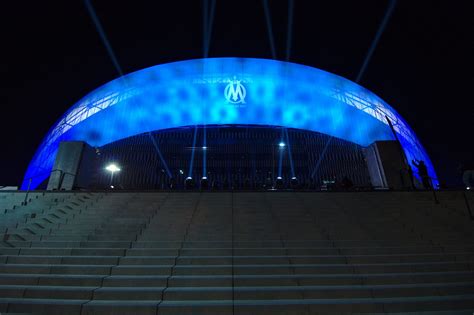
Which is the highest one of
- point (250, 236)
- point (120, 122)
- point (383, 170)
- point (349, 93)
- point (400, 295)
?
point (349, 93)

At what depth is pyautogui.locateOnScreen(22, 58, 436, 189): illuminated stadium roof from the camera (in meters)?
24.8

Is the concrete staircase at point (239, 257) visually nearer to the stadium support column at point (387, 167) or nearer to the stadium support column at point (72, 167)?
the stadium support column at point (72, 167)

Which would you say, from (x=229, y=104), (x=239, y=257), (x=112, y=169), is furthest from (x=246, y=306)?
(x=229, y=104)

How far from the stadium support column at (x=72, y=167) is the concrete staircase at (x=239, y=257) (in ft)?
16.8

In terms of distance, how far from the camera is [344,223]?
723cm

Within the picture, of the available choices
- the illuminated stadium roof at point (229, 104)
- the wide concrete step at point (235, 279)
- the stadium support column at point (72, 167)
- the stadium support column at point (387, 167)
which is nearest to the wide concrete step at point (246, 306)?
the wide concrete step at point (235, 279)

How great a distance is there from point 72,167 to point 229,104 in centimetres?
1578

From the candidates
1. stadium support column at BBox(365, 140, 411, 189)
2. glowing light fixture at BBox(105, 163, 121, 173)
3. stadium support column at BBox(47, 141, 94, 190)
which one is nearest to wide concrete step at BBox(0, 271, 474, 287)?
stadium support column at BBox(47, 141, 94, 190)

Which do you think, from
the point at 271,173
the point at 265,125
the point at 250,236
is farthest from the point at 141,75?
the point at 250,236

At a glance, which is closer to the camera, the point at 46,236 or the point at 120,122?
the point at 46,236

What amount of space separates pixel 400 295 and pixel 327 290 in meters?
1.14

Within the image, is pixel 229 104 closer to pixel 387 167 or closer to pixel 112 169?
pixel 112 169

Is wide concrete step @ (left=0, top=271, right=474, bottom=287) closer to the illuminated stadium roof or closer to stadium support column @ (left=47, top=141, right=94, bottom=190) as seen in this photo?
stadium support column @ (left=47, top=141, right=94, bottom=190)

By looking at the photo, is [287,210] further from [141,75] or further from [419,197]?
[141,75]
